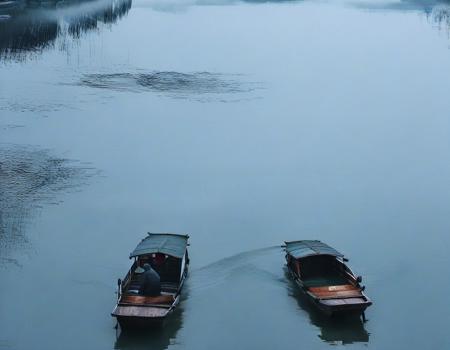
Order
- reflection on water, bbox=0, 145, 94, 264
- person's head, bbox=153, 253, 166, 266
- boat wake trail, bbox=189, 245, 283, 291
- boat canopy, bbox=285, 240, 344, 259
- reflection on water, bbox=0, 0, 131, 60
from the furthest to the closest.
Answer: reflection on water, bbox=0, 0, 131, 60, reflection on water, bbox=0, 145, 94, 264, boat wake trail, bbox=189, 245, 283, 291, boat canopy, bbox=285, 240, 344, 259, person's head, bbox=153, 253, 166, 266

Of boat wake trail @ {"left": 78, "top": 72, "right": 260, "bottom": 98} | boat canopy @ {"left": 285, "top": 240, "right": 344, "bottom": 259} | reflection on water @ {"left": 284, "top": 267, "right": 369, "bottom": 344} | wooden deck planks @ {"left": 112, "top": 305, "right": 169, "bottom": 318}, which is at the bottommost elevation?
reflection on water @ {"left": 284, "top": 267, "right": 369, "bottom": 344}

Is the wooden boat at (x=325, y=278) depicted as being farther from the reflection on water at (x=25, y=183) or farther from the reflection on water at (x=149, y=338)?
the reflection on water at (x=25, y=183)

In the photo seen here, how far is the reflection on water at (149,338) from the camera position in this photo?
18922mm

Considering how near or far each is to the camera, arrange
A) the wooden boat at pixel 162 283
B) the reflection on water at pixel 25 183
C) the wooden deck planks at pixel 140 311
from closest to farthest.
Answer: the wooden deck planks at pixel 140 311 < the wooden boat at pixel 162 283 < the reflection on water at pixel 25 183

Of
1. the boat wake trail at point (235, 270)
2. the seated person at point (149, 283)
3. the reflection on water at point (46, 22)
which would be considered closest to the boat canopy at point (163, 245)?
the boat wake trail at point (235, 270)

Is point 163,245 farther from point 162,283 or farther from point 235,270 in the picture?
point 235,270

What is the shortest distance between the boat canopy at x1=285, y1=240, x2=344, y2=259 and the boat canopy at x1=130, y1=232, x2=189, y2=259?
440 cm

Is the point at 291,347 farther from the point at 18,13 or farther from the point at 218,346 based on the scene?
the point at 18,13

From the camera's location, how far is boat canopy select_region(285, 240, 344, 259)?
2250 centimetres

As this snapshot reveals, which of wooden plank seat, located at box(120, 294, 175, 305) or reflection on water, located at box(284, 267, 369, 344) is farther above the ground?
wooden plank seat, located at box(120, 294, 175, 305)

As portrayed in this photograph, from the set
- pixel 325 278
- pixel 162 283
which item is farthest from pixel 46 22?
pixel 325 278

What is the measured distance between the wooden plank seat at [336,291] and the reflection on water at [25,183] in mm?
12617

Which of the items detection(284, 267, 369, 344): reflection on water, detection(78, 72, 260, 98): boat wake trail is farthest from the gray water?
detection(78, 72, 260, 98): boat wake trail

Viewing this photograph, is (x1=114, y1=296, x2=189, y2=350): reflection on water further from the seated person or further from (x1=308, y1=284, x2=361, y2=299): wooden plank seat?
(x1=308, y1=284, x2=361, y2=299): wooden plank seat
